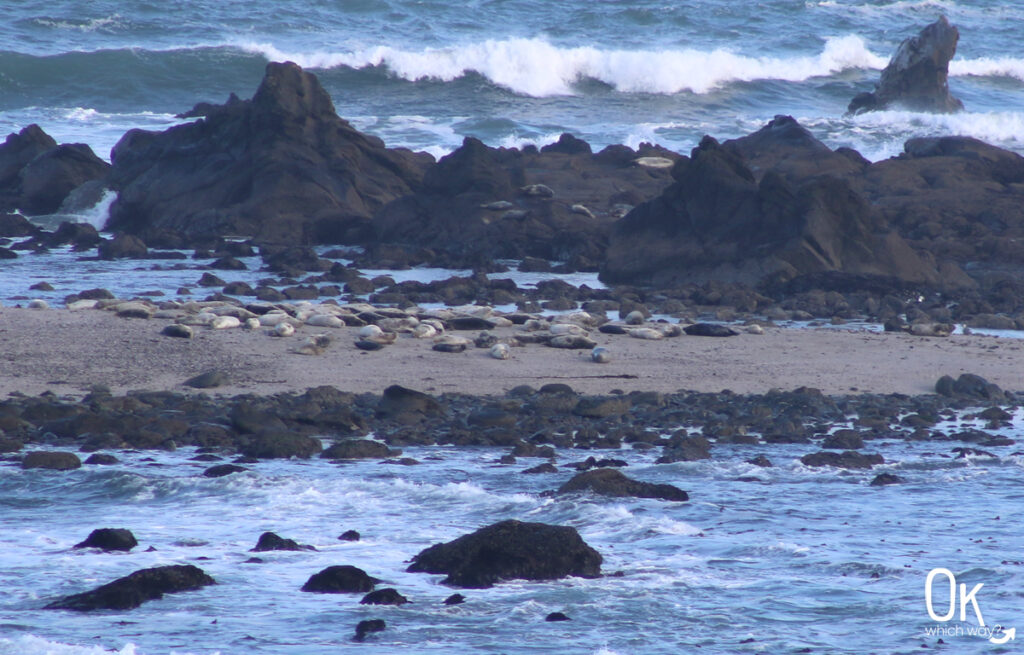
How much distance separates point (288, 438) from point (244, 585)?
10.3 ft

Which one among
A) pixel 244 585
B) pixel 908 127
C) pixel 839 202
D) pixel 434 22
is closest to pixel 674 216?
pixel 839 202

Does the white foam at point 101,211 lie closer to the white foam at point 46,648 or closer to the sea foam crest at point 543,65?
the white foam at point 46,648

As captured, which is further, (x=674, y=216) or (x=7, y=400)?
(x=674, y=216)

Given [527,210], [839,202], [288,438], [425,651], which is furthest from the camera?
[527,210]

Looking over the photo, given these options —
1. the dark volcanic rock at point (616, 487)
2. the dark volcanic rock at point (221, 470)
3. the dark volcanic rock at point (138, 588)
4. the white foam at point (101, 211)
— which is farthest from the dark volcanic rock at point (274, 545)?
the white foam at point (101, 211)

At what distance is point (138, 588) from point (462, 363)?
6.64 meters

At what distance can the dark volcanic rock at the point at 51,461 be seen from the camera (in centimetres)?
917

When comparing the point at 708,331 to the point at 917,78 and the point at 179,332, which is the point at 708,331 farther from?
the point at 917,78

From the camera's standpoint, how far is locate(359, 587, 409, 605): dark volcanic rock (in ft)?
21.7

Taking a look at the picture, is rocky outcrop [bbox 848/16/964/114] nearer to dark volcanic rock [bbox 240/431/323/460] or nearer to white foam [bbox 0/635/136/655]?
dark volcanic rock [bbox 240/431/323/460]

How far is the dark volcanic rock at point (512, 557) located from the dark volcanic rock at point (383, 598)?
15.7 inches

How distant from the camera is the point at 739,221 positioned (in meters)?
18.9

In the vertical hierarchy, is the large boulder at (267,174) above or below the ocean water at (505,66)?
below

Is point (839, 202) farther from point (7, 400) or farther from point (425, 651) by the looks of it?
point (425, 651)
